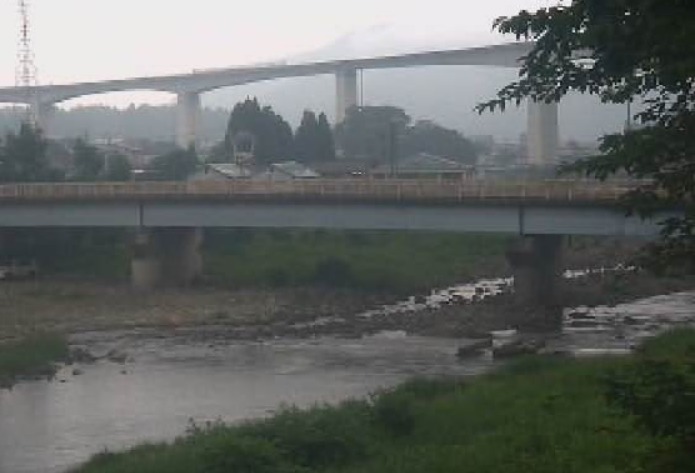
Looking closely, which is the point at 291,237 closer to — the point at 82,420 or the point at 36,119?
the point at 82,420

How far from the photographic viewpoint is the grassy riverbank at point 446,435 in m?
10.7

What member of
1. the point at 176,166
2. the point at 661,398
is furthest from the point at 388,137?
the point at 661,398

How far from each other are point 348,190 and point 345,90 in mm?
54990

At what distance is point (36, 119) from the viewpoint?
94375 millimetres

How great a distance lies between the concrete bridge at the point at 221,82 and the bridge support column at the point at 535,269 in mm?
36996

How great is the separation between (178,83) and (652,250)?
284 feet

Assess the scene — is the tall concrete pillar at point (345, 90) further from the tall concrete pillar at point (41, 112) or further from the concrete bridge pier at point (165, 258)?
the concrete bridge pier at point (165, 258)

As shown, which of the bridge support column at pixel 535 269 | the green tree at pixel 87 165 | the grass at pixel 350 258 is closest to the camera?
the bridge support column at pixel 535 269

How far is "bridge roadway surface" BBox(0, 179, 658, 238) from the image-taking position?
33.0m

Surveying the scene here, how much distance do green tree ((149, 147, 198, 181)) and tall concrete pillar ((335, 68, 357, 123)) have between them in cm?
3115

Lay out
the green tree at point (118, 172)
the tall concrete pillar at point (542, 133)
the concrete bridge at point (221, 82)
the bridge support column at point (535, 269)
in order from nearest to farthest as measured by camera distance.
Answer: the bridge support column at point (535, 269), the green tree at point (118, 172), the tall concrete pillar at point (542, 133), the concrete bridge at point (221, 82)

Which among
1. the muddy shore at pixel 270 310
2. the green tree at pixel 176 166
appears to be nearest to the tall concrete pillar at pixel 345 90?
the green tree at pixel 176 166

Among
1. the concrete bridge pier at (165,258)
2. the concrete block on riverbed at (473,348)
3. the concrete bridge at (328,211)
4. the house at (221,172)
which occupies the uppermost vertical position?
the house at (221,172)

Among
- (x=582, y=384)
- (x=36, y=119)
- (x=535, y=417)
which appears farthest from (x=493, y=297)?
(x=36, y=119)
